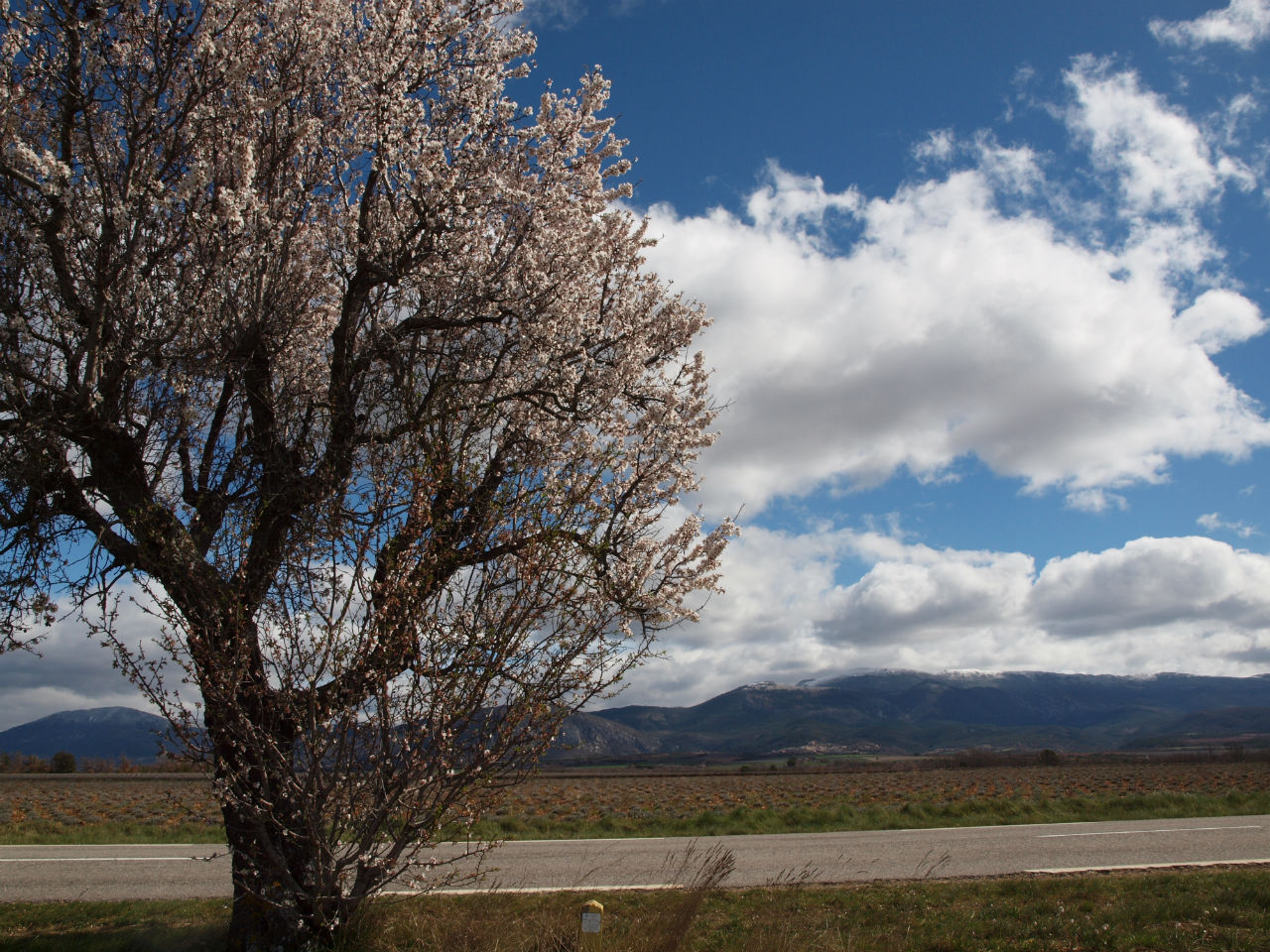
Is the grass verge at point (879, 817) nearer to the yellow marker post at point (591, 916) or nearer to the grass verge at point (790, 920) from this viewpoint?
the grass verge at point (790, 920)

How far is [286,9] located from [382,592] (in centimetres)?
650

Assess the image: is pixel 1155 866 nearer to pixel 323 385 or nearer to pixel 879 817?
pixel 879 817

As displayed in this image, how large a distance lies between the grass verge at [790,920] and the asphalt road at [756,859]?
3.29ft

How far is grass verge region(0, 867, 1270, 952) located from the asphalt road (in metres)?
1.00

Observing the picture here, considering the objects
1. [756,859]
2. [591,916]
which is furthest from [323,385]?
[756,859]

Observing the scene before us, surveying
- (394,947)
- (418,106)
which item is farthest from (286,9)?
(394,947)

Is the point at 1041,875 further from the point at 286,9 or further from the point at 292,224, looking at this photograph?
the point at 286,9

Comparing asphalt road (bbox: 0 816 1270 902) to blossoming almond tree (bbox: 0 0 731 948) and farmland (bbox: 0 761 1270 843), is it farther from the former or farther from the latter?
blossoming almond tree (bbox: 0 0 731 948)

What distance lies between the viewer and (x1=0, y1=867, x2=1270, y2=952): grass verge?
7672mm

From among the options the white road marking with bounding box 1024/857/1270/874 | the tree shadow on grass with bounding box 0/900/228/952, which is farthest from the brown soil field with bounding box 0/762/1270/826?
the white road marking with bounding box 1024/857/1270/874

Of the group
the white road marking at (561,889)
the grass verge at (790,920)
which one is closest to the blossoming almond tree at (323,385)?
the grass verge at (790,920)

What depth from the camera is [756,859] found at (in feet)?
54.0

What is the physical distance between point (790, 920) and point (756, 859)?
302 inches

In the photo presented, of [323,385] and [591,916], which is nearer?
[591,916]
